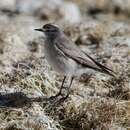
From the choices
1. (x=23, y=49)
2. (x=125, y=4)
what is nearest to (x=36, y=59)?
(x=23, y=49)

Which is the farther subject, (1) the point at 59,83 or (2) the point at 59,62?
(1) the point at 59,83

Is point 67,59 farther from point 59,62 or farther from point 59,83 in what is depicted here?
point 59,83

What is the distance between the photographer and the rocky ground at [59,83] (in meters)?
8.50

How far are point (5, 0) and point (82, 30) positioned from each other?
162 inches

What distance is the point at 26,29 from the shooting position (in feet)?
43.3

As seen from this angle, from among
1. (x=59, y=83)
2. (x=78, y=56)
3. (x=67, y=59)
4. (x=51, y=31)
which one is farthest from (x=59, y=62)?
(x=59, y=83)

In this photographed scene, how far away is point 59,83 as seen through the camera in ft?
32.9

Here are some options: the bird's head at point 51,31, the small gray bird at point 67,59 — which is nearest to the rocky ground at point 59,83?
the small gray bird at point 67,59

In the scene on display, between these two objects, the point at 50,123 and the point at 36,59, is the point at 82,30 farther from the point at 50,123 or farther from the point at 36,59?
the point at 50,123

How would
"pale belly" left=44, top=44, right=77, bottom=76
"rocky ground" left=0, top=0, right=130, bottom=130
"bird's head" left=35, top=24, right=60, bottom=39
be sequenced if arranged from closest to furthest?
"rocky ground" left=0, top=0, right=130, bottom=130 < "pale belly" left=44, top=44, right=77, bottom=76 < "bird's head" left=35, top=24, right=60, bottom=39

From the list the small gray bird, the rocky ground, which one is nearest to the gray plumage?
the small gray bird

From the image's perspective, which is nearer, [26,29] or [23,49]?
[23,49]

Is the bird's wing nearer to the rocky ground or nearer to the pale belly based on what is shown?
the pale belly

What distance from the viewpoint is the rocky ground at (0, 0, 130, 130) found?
8.50 m
